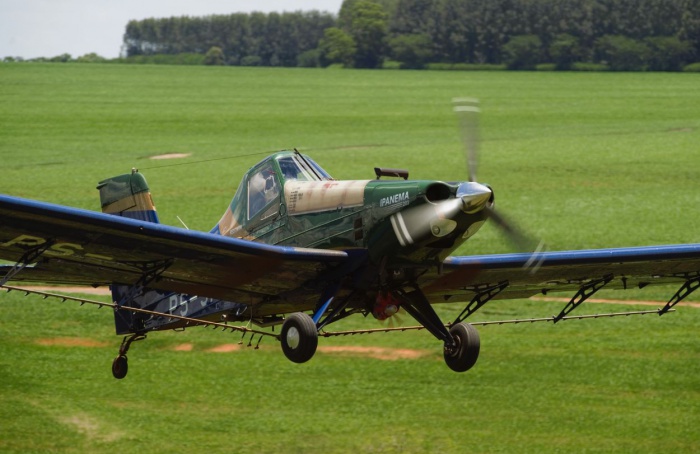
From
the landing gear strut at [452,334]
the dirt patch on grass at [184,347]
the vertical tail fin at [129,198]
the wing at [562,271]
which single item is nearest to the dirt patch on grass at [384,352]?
the dirt patch on grass at [184,347]

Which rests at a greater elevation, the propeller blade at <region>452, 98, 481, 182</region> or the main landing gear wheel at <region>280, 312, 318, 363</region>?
the propeller blade at <region>452, 98, 481, 182</region>

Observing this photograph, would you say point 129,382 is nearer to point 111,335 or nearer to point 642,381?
point 111,335

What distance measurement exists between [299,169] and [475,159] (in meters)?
2.99

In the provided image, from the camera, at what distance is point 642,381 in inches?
1682

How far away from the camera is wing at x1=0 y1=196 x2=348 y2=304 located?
17656 mm

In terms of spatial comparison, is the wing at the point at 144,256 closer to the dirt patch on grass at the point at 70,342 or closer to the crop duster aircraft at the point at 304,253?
the crop duster aircraft at the point at 304,253

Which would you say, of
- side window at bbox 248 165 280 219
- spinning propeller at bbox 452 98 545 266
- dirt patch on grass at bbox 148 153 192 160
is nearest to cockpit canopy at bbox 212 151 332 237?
side window at bbox 248 165 280 219

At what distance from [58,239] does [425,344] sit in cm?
2787

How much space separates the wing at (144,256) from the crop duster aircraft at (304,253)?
0.02m

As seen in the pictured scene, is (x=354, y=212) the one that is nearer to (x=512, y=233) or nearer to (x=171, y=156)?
(x=512, y=233)

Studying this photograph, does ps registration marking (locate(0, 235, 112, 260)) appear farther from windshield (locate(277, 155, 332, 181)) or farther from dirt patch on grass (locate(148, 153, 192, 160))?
dirt patch on grass (locate(148, 153, 192, 160))

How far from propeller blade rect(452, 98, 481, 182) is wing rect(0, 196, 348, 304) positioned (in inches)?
90.7

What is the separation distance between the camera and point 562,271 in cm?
2267

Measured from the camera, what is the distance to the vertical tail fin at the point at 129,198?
23.9 m
